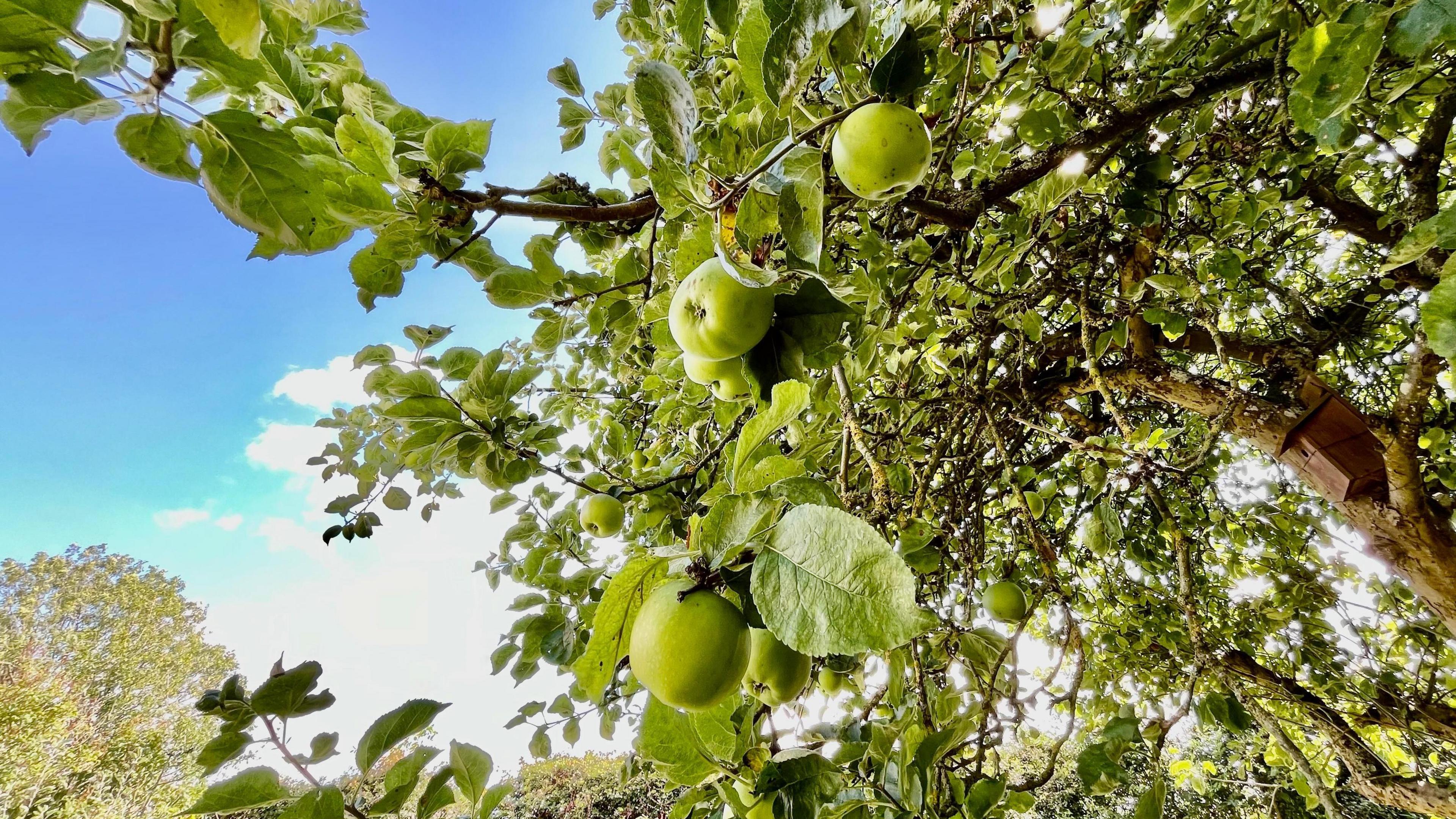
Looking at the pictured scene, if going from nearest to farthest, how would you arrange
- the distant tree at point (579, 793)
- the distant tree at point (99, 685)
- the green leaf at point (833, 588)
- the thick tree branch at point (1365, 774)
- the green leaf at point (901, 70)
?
the green leaf at point (833, 588) → the green leaf at point (901, 70) → the thick tree branch at point (1365, 774) → the distant tree at point (579, 793) → the distant tree at point (99, 685)

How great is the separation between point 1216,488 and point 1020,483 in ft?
8.14

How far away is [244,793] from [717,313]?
0.92 meters

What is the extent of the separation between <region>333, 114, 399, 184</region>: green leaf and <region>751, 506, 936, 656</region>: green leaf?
734 millimetres

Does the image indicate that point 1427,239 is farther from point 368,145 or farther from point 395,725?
point 395,725

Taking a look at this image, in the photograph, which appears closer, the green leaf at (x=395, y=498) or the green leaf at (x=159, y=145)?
the green leaf at (x=159, y=145)

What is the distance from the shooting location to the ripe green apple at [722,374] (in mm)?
926

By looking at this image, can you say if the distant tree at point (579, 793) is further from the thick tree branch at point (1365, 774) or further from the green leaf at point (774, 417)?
the green leaf at point (774, 417)

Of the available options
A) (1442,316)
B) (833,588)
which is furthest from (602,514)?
(1442,316)

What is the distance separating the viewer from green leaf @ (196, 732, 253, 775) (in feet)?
2.59

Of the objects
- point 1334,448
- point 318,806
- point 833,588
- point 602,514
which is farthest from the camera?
point 1334,448

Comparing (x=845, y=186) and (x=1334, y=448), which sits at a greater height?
(x=845, y=186)

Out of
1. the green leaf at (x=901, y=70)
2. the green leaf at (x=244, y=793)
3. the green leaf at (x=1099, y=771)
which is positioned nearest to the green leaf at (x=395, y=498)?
the green leaf at (x=244, y=793)

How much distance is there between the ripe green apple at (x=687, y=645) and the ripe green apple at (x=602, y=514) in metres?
1.09

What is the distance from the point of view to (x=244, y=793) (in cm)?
80
